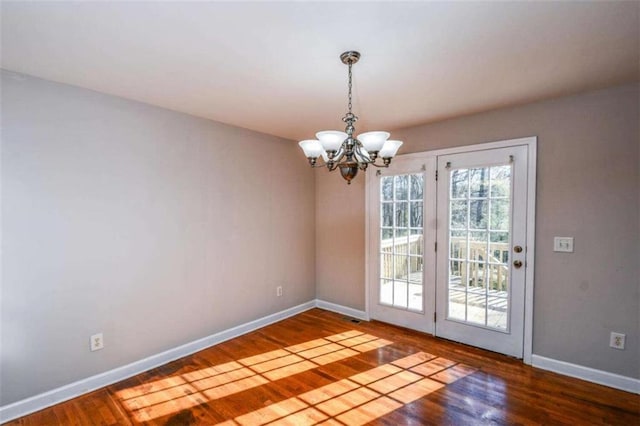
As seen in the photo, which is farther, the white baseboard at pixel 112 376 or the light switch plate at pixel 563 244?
the light switch plate at pixel 563 244

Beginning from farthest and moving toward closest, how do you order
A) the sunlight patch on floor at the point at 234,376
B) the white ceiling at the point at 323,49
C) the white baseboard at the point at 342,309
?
the white baseboard at the point at 342,309, the sunlight patch on floor at the point at 234,376, the white ceiling at the point at 323,49

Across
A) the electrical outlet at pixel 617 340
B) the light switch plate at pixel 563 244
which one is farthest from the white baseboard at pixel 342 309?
the electrical outlet at pixel 617 340

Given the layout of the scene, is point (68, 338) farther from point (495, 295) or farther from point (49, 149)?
point (495, 295)

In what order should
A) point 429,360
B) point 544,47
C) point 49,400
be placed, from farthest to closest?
point 429,360 → point 49,400 → point 544,47

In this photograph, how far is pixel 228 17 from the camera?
5.10ft

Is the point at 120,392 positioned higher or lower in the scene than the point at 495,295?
lower

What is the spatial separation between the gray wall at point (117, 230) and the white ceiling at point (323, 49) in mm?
345

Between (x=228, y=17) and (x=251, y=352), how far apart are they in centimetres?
285

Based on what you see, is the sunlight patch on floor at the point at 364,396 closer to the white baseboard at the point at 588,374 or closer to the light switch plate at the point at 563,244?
the white baseboard at the point at 588,374

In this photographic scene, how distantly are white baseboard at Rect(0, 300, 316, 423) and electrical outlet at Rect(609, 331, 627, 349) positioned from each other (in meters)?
3.30

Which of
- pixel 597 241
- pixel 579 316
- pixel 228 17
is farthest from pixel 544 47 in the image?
pixel 579 316

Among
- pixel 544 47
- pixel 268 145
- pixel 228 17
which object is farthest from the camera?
pixel 268 145

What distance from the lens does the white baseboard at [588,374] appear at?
2391 mm

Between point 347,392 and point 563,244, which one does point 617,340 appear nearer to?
point 563,244
